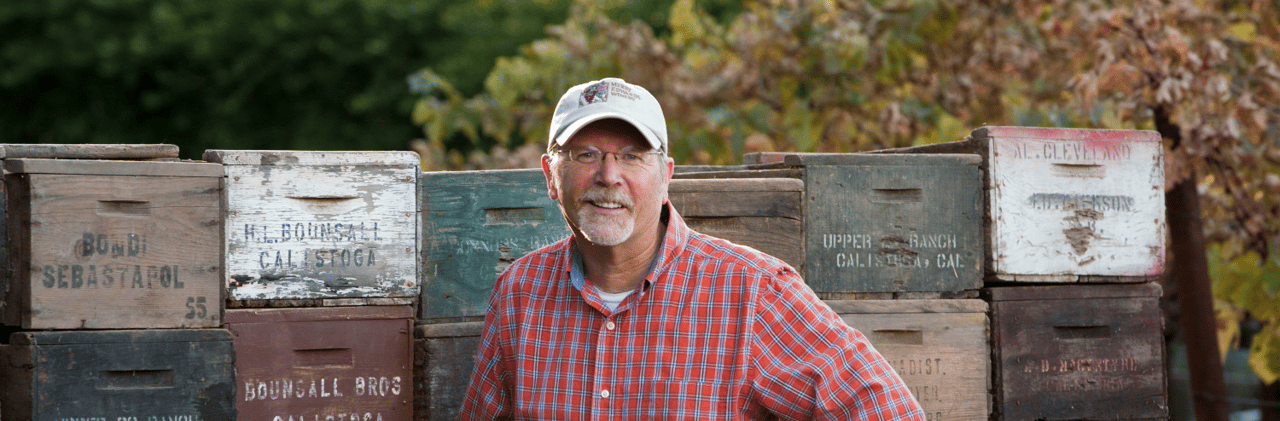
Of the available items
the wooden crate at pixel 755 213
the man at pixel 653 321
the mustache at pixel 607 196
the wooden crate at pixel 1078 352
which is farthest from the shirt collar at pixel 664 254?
the wooden crate at pixel 1078 352

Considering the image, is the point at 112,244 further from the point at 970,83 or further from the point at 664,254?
the point at 970,83

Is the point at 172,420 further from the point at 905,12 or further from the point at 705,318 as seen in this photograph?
the point at 905,12

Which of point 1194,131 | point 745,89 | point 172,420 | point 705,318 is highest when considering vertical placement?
point 745,89

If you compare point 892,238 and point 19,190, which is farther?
point 892,238

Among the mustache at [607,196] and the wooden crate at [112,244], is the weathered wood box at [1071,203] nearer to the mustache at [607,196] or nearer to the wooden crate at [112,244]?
the mustache at [607,196]

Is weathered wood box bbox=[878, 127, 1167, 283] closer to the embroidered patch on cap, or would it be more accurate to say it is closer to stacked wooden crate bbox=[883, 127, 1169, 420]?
stacked wooden crate bbox=[883, 127, 1169, 420]

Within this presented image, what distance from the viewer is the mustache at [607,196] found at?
8.18 ft

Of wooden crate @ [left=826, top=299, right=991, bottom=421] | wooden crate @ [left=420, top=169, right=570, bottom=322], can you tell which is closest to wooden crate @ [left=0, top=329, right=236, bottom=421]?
wooden crate @ [left=420, top=169, right=570, bottom=322]

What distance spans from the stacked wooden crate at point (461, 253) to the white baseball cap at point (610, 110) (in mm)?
1228

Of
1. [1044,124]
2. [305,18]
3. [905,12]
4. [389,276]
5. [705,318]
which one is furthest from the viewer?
[305,18]

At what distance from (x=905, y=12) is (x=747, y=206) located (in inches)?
142

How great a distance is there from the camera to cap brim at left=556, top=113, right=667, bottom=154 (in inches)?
95.7

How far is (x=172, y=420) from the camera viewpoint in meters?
3.38

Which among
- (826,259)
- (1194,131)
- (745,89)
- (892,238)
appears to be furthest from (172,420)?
(745,89)
